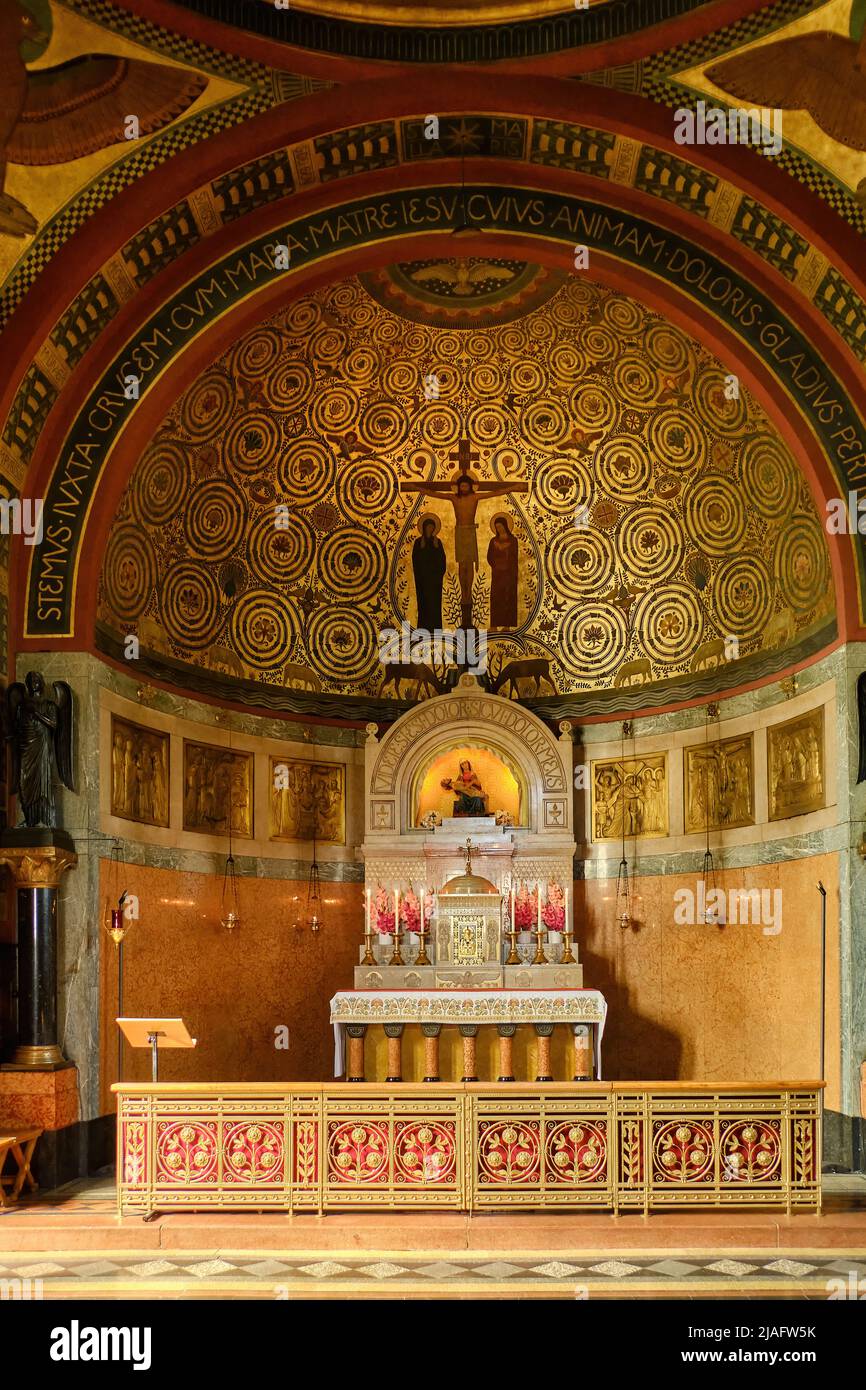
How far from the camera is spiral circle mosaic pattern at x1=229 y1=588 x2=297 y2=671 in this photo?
53.5ft

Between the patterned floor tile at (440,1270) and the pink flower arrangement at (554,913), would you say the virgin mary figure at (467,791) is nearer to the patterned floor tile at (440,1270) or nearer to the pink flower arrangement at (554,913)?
the pink flower arrangement at (554,913)

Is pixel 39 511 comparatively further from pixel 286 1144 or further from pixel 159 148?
pixel 286 1144

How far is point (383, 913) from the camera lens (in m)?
15.9

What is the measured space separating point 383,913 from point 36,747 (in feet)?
15.8

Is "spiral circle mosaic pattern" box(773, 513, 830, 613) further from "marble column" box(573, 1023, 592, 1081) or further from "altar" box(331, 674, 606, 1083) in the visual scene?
"marble column" box(573, 1023, 592, 1081)

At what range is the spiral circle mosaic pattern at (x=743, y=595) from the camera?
15289mm

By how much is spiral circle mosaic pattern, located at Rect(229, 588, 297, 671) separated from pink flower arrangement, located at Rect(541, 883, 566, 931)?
13.1ft

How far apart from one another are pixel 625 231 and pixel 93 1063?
8.78 metres

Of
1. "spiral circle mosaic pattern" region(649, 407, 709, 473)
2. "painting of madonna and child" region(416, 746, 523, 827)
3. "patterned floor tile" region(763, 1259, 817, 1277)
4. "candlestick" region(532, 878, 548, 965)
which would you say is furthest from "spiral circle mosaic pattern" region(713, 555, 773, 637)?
"patterned floor tile" region(763, 1259, 817, 1277)

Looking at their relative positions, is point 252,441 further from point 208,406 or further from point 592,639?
point 592,639

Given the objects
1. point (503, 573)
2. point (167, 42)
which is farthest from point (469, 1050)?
point (167, 42)

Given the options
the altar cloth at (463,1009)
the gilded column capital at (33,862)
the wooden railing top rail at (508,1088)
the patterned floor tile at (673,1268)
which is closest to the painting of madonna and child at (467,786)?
the altar cloth at (463,1009)

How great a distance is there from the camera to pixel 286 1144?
10438mm

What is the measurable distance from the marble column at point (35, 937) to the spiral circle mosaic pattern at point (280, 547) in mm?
5111
